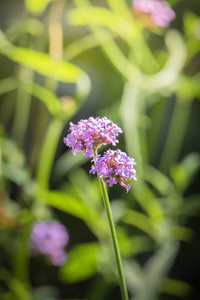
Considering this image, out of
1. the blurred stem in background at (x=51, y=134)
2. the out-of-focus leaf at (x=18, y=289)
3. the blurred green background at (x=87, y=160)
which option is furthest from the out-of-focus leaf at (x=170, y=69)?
the out-of-focus leaf at (x=18, y=289)

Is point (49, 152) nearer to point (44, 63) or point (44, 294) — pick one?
point (44, 63)

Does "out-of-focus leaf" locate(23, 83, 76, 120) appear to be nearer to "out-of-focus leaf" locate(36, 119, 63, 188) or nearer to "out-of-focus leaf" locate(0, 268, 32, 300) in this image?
"out-of-focus leaf" locate(36, 119, 63, 188)

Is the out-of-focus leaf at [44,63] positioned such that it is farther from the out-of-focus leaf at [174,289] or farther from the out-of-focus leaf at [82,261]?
the out-of-focus leaf at [174,289]

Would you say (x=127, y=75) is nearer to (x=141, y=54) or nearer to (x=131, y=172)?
(x=141, y=54)

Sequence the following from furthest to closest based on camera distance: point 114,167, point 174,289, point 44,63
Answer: point 174,289 < point 44,63 < point 114,167

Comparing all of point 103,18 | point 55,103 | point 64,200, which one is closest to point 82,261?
point 64,200

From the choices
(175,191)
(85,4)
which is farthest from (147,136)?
(85,4)

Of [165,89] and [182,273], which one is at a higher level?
[165,89]
